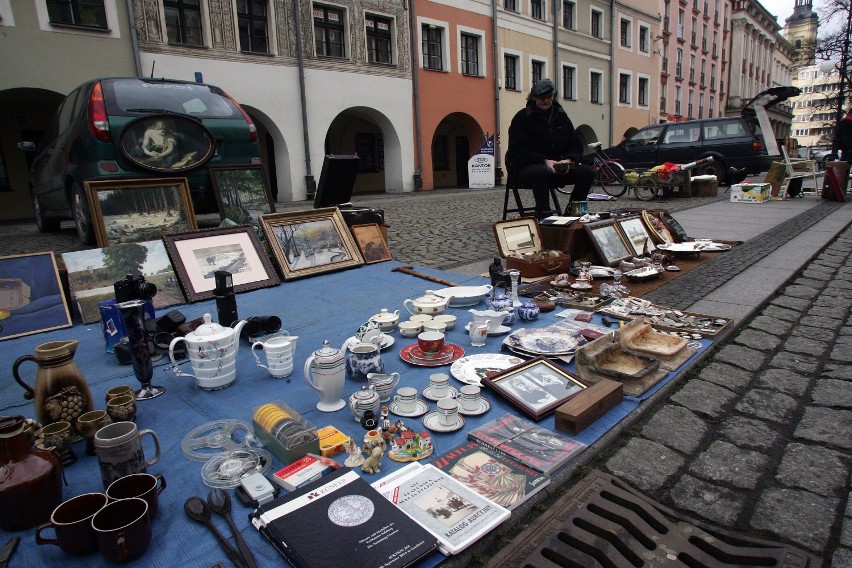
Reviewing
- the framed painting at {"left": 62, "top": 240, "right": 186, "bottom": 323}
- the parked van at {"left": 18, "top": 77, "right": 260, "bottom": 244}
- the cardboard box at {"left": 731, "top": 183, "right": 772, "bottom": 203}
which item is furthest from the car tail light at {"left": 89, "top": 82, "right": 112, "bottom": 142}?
the cardboard box at {"left": 731, "top": 183, "right": 772, "bottom": 203}

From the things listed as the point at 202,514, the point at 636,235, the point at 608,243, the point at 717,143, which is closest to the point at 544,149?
the point at 636,235

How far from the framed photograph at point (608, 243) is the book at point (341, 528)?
345cm

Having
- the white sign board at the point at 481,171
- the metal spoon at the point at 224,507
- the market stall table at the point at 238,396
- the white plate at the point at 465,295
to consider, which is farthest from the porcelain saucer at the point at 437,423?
the white sign board at the point at 481,171

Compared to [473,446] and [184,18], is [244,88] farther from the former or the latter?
[473,446]

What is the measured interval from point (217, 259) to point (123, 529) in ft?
10.1

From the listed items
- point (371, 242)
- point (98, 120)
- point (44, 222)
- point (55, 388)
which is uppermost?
point (98, 120)

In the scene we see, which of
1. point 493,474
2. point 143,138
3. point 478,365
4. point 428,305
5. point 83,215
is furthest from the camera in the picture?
point 83,215

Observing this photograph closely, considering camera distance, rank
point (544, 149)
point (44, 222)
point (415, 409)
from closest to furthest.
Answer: point (415, 409) → point (544, 149) → point (44, 222)

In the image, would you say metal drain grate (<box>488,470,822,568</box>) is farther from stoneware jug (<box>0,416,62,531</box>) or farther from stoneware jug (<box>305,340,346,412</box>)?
stoneware jug (<box>0,416,62,531</box>)

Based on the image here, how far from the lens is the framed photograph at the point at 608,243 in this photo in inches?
179

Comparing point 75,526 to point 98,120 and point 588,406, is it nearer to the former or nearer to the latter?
point 588,406

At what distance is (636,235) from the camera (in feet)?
16.6

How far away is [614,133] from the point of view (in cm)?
2409

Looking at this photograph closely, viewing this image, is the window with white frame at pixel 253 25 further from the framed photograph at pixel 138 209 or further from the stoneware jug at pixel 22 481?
the stoneware jug at pixel 22 481
